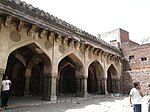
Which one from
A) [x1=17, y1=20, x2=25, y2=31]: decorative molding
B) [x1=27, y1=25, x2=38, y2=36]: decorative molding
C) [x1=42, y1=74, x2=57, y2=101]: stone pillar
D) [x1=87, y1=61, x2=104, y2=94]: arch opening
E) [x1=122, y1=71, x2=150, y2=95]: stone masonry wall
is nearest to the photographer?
[x1=17, y1=20, x2=25, y2=31]: decorative molding

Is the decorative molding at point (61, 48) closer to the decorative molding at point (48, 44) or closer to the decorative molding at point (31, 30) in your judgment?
the decorative molding at point (48, 44)

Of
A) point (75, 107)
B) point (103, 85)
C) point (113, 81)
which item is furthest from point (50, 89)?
point (113, 81)

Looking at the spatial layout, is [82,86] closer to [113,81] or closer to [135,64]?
[113,81]

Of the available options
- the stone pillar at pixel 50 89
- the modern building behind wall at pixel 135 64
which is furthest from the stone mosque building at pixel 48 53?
the modern building behind wall at pixel 135 64

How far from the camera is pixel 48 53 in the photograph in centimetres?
1014

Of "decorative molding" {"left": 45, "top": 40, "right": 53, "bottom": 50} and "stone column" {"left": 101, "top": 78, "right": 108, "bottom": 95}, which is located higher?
"decorative molding" {"left": 45, "top": 40, "right": 53, "bottom": 50}

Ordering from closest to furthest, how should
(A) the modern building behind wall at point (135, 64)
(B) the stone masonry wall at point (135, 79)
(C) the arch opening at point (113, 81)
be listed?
(B) the stone masonry wall at point (135, 79), (A) the modern building behind wall at point (135, 64), (C) the arch opening at point (113, 81)

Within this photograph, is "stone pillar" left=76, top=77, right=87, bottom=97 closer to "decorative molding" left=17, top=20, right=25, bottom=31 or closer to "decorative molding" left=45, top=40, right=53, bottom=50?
"decorative molding" left=45, top=40, right=53, bottom=50

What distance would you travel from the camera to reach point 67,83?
18.1m

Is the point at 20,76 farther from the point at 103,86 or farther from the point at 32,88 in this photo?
the point at 103,86

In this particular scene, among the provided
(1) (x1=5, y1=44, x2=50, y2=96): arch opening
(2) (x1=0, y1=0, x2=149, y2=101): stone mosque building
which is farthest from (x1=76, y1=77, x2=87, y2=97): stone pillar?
(1) (x1=5, y1=44, x2=50, y2=96): arch opening

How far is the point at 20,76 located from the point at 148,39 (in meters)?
18.6

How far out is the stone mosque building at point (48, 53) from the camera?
Answer: 8.35m

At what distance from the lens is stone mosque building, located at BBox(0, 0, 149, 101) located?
8352 mm
